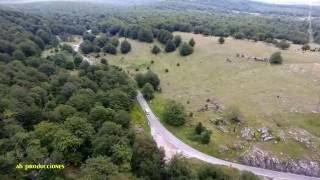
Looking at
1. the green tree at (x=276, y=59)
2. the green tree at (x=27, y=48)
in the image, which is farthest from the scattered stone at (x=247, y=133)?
the green tree at (x=27, y=48)

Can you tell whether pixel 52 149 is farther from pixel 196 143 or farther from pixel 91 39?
pixel 91 39

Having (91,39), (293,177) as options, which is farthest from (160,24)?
(293,177)

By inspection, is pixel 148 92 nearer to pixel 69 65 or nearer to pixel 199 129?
pixel 199 129

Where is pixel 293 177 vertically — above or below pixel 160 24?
below

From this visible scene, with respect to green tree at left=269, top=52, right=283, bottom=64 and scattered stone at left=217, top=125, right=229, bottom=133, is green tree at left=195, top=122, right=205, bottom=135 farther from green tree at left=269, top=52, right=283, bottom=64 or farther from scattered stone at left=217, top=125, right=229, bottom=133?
green tree at left=269, top=52, right=283, bottom=64

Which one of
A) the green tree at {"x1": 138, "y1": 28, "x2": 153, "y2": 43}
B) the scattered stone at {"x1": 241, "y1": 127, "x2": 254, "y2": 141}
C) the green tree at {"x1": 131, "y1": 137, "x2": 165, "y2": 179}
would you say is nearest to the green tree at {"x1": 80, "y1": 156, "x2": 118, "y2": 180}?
the green tree at {"x1": 131, "y1": 137, "x2": 165, "y2": 179}

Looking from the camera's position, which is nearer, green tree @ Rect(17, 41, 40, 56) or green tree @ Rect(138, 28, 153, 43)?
green tree @ Rect(17, 41, 40, 56)

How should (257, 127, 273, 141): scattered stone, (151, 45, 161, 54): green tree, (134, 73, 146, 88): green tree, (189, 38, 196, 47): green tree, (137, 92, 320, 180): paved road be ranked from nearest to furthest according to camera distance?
(137, 92, 320, 180): paved road → (257, 127, 273, 141): scattered stone → (134, 73, 146, 88): green tree → (189, 38, 196, 47): green tree → (151, 45, 161, 54): green tree
